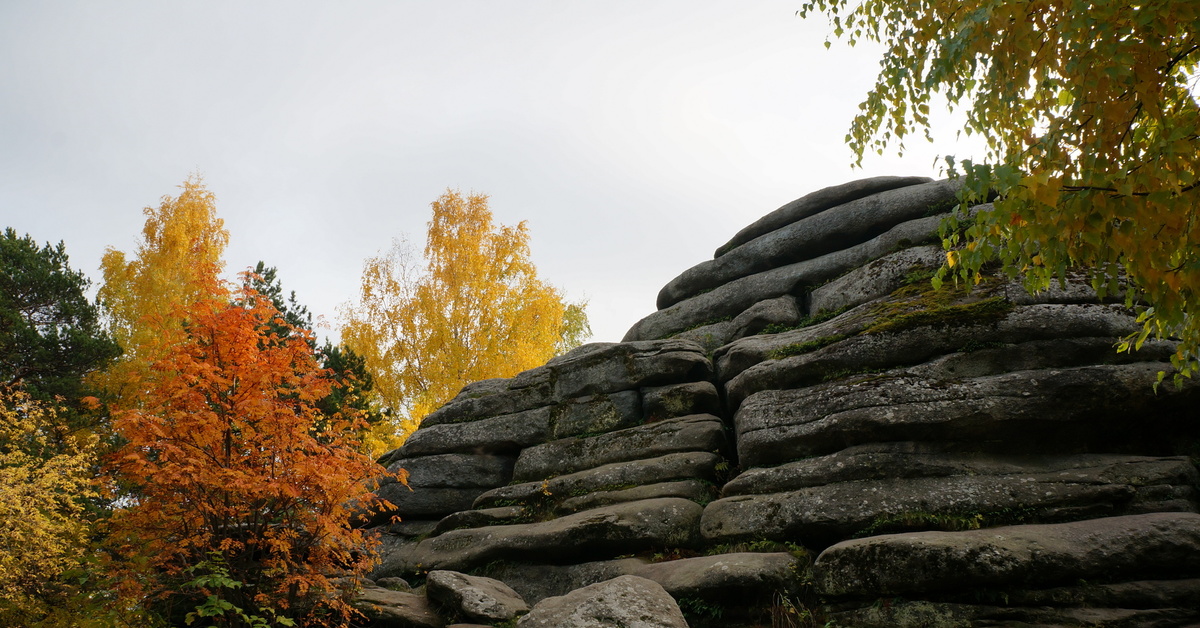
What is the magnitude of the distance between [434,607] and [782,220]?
15140 millimetres

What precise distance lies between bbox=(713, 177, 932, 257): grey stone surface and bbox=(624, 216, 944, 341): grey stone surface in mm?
1881

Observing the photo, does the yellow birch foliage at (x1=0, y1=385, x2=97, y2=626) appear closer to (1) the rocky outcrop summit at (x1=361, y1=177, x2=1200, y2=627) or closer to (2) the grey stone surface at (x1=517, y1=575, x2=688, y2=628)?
(1) the rocky outcrop summit at (x1=361, y1=177, x2=1200, y2=627)

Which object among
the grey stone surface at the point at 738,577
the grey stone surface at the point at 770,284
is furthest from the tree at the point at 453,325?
the grey stone surface at the point at 738,577

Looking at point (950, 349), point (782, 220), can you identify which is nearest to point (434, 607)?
point (950, 349)

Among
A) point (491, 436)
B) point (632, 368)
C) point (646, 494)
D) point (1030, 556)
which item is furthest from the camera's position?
point (491, 436)

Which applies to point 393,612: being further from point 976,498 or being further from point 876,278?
point 876,278

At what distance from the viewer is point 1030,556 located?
8.88 meters

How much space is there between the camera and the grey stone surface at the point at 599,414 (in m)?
16.8

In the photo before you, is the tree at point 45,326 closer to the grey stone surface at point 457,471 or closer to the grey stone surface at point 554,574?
the grey stone surface at point 457,471

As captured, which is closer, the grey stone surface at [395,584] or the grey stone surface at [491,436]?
the grey stone surface at [395,584]

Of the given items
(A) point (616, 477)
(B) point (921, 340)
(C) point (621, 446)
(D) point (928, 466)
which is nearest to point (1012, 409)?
(D) point (928, 466)

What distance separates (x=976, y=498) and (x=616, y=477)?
6.99 meters

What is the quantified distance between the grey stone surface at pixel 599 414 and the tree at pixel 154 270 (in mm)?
15670

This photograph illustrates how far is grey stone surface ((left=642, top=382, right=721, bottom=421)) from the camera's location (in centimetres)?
1619
